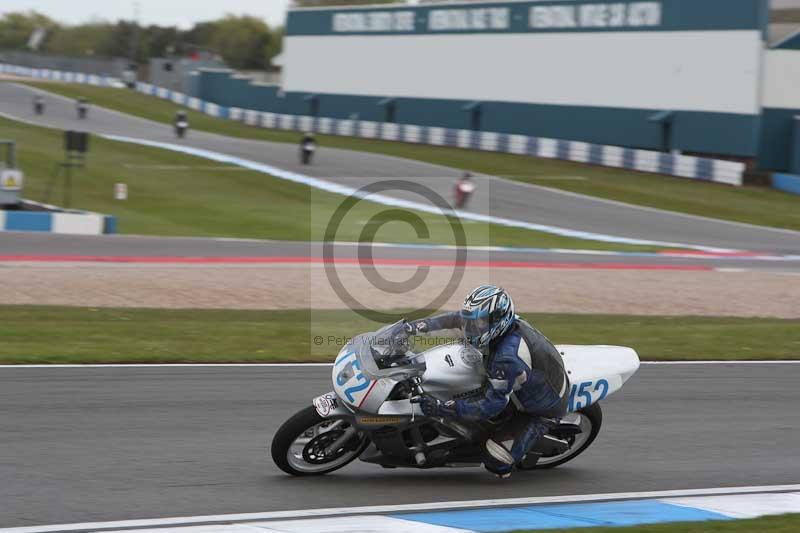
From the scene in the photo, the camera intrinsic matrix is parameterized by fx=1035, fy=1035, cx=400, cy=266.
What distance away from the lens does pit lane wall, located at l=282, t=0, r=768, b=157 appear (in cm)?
A: 4194

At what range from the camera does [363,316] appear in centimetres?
1611

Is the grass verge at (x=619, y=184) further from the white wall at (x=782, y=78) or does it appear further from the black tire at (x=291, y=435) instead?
the black tire at (x=291, y=435)

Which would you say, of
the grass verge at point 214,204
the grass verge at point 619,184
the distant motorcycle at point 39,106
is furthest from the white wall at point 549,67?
the distant motorcycle at point 39,106

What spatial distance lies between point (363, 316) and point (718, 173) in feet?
88.7

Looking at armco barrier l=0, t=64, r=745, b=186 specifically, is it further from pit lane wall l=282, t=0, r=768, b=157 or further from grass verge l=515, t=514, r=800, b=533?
grass verge l=515, t=514, r=800, b=533

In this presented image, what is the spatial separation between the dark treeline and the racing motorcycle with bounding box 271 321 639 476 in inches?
4953

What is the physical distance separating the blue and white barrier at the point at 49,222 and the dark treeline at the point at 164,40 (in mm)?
106192

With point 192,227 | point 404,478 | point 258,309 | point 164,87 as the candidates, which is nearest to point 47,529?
point 404,478

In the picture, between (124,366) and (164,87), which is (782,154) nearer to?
(124,366)

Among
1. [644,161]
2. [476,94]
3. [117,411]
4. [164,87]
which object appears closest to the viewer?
[117,411]

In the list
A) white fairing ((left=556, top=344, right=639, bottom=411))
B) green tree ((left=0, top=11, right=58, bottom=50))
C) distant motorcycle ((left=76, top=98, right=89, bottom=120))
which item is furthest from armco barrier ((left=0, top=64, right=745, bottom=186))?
green tree ((left=0, top=11, right=58, bottom=50))

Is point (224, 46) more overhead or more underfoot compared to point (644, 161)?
more overhead

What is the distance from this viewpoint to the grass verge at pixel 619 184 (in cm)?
3450

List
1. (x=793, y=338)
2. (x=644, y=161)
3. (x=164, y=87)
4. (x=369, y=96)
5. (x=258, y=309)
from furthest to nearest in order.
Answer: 1. (x=164, y=87)
2. (x=369, y=96)
3. (x=644, y=161)
4. (x=258, y=309)
5. (x=793, y=338)
